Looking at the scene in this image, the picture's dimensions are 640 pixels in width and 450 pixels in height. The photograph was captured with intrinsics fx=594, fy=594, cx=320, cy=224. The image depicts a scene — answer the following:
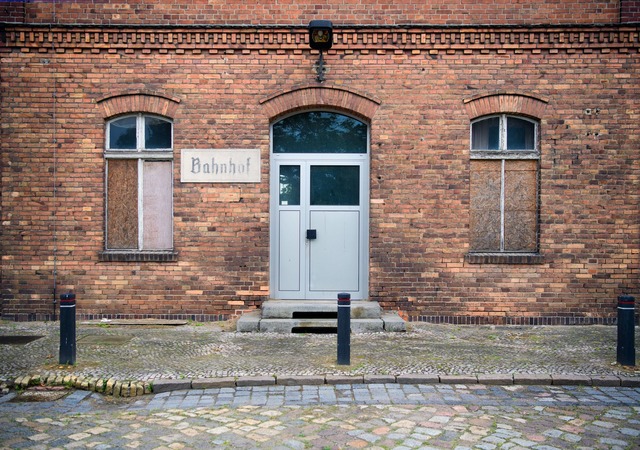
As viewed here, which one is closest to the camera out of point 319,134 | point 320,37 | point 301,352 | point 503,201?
point 301,352

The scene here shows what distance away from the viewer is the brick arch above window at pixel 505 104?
1022cm

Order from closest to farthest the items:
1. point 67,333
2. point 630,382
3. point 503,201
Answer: point 630,382
point 67,333
point 503,201

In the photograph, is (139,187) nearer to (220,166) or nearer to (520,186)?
(220,166)

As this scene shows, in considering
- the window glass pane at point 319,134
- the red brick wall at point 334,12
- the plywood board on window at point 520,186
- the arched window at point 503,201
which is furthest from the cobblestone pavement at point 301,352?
the red brick wall at point 334,12

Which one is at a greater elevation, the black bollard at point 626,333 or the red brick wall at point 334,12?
the red brick wall at point 334,12

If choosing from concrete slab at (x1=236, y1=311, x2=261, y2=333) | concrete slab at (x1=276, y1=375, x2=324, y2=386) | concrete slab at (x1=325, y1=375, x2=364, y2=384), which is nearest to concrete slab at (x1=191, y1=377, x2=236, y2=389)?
concrete slab at (x1=276, y1=375, x2=324, y2=386)

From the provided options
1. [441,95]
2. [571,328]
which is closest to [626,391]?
[571,328]

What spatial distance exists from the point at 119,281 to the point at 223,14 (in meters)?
4.95

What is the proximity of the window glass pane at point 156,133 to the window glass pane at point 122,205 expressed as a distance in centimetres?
45

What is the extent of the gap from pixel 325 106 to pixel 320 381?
5228 mm

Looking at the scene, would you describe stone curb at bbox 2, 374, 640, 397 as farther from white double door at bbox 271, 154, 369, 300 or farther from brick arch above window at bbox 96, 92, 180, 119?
brick arch above window at bbox 96, 92, 180, 119

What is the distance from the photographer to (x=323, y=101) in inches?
402

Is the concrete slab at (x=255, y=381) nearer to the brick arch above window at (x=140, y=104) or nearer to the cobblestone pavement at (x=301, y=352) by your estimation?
the cobblestone pavement at (x=301, y=352)

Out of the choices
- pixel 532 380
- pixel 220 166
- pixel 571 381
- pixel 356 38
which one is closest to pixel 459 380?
pixel 532 380
